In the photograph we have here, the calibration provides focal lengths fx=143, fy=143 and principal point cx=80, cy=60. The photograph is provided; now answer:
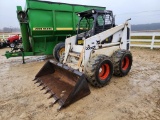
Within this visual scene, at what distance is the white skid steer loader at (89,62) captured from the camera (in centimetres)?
366

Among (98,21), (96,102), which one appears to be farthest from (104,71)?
(98,21)

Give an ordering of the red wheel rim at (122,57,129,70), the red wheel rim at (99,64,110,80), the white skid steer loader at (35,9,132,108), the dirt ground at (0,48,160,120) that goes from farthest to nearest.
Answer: the red wheel rim at (122,57,129,70) < the red wheel rim at (99,64,110,80) < the white skid steer loader at (35,9,132,108) < the dirt ground at (0,48,160,120)

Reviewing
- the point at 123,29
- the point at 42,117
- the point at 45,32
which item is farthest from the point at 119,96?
the point at 45,32

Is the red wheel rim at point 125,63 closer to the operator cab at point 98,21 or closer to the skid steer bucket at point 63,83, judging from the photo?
the operator cab at point 98,21

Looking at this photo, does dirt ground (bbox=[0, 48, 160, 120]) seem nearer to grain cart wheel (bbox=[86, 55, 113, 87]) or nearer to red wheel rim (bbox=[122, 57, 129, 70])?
grain cart wheel (bbox=[86, 55, 113, 87])

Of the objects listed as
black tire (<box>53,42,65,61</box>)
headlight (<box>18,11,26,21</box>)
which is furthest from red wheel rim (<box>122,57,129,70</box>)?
headlight (<box>18,11,26,21</box>)

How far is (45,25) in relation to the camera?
7.05m

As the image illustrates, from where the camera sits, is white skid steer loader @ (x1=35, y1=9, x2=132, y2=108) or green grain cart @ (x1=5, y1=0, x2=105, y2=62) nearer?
white skid steer loader @ (x1=35, y1=9, x2=132, y2=108)

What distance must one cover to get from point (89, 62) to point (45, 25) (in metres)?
3.98

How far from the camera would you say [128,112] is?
3051 mm

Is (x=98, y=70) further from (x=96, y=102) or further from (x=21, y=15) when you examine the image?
(x=21, y=15)

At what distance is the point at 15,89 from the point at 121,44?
3965 millimetres

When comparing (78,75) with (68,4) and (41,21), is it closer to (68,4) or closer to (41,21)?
(41,21)

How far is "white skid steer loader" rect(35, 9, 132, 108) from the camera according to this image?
3.66 m
